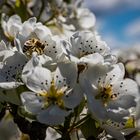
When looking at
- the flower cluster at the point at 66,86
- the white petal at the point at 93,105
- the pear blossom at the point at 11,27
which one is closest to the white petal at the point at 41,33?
the flower cluster at the point at 66,86

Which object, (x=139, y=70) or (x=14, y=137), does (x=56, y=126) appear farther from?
(x=139, y=70)

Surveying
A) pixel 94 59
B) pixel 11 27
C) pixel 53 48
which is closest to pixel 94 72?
pixel 94 59

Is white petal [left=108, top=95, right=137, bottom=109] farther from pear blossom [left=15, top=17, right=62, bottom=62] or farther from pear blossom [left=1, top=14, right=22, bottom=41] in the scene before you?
pear blossom [left=1, top=14, right=22, bottom=41]

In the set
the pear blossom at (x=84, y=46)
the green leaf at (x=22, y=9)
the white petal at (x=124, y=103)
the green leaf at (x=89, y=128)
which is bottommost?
the green leaf at (x=89, y=128)

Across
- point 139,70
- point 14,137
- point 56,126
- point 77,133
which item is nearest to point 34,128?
point 56,126

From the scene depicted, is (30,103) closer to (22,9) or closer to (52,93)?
(52,93)

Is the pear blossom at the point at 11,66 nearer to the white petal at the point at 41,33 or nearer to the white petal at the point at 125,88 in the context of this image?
the white petal at the point at 41,33

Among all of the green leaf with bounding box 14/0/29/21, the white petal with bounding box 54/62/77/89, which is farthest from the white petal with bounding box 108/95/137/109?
the green leaf with bounding box 14/0/29/21
